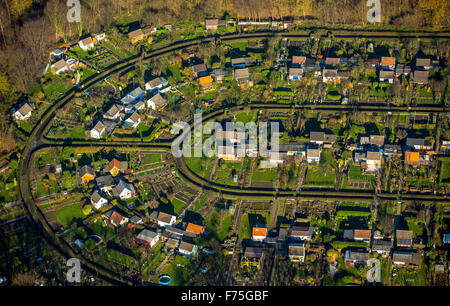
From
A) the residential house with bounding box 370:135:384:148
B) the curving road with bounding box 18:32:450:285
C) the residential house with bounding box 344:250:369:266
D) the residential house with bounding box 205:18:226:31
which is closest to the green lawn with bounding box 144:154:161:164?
the curving road with bounding box 18:32:450:285

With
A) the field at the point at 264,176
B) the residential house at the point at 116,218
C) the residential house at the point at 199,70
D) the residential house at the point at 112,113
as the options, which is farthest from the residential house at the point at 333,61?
the residential house at the point at 116,218

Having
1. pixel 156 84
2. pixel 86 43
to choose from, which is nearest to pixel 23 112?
A: pixel 86 43

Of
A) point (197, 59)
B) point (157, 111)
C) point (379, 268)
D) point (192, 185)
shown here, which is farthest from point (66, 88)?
point (379, 268)

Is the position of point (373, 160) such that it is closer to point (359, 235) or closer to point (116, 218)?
point (359, 235)

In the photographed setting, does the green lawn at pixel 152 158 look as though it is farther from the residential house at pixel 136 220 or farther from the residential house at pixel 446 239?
the residential house at pixel 446 239

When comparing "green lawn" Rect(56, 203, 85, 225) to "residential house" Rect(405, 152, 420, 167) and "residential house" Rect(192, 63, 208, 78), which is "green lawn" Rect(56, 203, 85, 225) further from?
"residential house" Rect(405, 152, 420, 167)

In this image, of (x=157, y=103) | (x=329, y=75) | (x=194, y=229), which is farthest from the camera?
(x=329, y=75)
